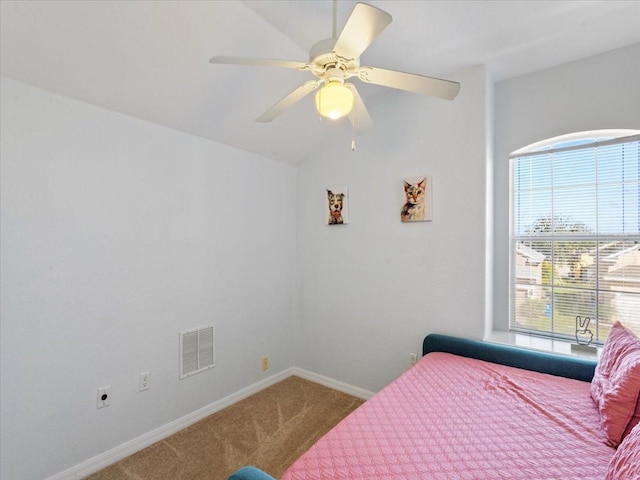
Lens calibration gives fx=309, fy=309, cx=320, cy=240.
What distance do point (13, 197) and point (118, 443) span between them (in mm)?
1621

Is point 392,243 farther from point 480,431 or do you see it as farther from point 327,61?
point 327,61

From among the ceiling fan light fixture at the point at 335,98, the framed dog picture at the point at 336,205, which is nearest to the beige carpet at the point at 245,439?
the framed dog picture at the point at 336,205

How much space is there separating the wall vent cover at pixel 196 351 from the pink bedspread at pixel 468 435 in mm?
1512

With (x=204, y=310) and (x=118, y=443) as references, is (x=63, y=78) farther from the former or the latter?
(x=118, y=443)

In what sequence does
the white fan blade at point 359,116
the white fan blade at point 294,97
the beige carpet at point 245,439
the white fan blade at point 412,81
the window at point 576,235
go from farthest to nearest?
the window at point 576,235, the beige carpet at point 245,439, the white fan blade at point 359,116, the white fan blade at point 294,97, the white fan blade at point 412,81

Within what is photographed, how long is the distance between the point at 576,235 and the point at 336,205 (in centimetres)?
186

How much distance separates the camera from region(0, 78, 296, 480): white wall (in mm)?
1671

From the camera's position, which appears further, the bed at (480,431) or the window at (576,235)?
the window at (576,235)

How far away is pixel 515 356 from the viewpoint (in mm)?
1985

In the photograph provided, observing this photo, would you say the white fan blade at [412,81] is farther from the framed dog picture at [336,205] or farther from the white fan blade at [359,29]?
the framed dog picture at [336,205]

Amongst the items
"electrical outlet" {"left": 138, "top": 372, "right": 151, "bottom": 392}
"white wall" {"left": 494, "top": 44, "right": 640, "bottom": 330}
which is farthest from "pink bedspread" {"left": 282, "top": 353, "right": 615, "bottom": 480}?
"electrical outlet" {"left": 138, "top": 372, "right": 151, "bottom": 392}

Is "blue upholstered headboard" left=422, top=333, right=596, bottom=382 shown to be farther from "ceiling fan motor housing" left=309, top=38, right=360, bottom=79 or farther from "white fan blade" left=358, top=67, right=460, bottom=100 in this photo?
"ceiling fan motor housing" left=309, top=38, right=360, bottom=79

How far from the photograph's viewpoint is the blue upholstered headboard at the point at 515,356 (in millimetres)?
1805

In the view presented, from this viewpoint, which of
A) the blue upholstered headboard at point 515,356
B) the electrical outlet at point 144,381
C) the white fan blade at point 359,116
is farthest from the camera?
the electrical outlet at point 144,381
